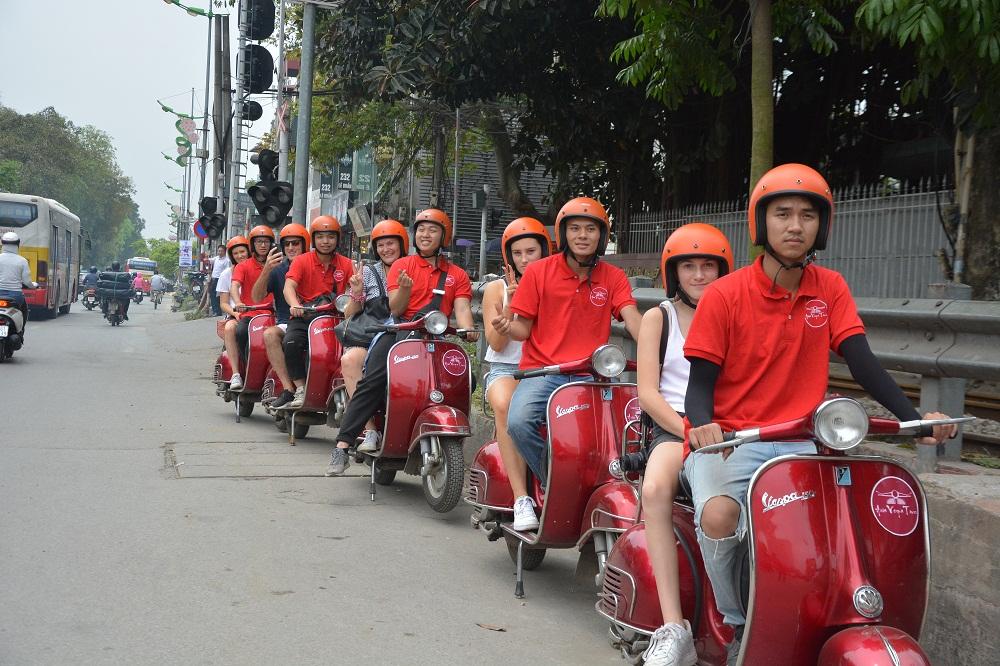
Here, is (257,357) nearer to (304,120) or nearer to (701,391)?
(304,120)

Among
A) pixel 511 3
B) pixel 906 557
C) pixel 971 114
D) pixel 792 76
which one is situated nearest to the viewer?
pixel 906 557

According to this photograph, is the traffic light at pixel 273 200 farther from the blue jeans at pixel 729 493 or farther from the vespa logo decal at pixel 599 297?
the blue jeans at pixel 729 493

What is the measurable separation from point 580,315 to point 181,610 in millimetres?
2303

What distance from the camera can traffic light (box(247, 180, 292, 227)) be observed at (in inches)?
640

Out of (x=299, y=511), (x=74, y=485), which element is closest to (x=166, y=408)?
(x=74, y=485)

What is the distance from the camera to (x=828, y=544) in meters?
3.11

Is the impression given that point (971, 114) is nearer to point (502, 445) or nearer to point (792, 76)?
point (502, 445)

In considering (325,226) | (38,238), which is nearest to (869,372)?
(325,226)

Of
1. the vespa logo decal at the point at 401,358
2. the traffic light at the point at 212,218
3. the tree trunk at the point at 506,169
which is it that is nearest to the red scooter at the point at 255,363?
the vespa logo decal at the point at 401,358

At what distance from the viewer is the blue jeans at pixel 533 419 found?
531cm

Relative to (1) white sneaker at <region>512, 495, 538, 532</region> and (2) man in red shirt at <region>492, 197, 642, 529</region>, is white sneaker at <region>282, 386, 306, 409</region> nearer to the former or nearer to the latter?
(2) man in red shirt at <region>492, 197, 642, 529</region>

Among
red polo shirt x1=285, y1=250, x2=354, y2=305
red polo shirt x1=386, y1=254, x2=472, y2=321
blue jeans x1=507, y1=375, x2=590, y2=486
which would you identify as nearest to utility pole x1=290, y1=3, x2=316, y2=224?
red polo shirt x1=285, y1=250, x2=354, y2=305

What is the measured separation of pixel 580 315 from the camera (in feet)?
18.2

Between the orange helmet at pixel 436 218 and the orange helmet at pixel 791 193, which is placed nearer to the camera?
the orange helmet at pixel 791 193
